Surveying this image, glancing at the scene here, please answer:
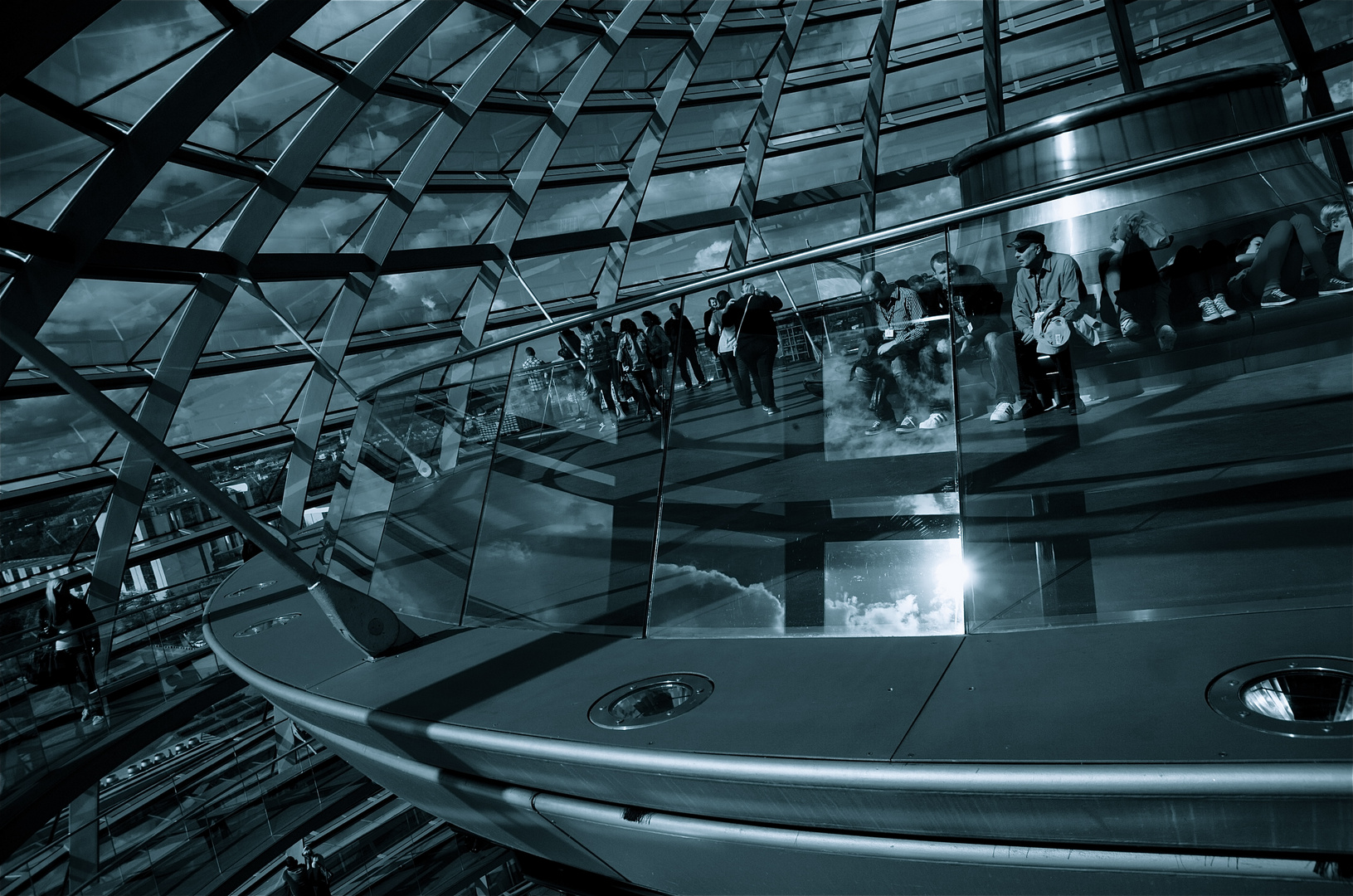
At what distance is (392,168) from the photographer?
20031mm

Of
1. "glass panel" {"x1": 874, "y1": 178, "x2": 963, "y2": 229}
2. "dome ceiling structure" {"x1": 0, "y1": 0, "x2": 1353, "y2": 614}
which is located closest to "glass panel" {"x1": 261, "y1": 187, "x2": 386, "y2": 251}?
"dome ceiling structure" {"x1": 0, "y1": 0, "x2": 1353, "y2": 614}

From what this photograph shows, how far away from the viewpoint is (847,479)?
406 centimetres

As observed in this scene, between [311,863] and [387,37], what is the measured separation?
1765 centimetres

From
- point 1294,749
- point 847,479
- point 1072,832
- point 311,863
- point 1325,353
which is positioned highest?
point 1325,353

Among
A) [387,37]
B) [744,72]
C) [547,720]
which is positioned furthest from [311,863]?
[744,72]

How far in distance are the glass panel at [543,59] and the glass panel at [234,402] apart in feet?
28.9

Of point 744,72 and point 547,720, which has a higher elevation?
point 744,72

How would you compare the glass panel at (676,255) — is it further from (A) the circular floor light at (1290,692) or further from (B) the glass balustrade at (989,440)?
(A) the circular floor light at (1290,692)

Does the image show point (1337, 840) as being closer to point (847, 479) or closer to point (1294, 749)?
point (1294, 749)

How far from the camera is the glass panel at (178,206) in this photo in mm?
15570

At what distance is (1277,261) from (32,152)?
618 inches

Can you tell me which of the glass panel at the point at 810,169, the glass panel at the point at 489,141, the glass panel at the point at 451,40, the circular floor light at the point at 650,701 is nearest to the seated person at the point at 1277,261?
the circular floor light at the point at 650,701

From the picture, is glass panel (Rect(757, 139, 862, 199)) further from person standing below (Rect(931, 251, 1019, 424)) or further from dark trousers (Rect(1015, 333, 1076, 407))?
dark trousers (Rect(1015, 333, 1076, 407))

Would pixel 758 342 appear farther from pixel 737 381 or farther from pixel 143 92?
pixel 143 92
